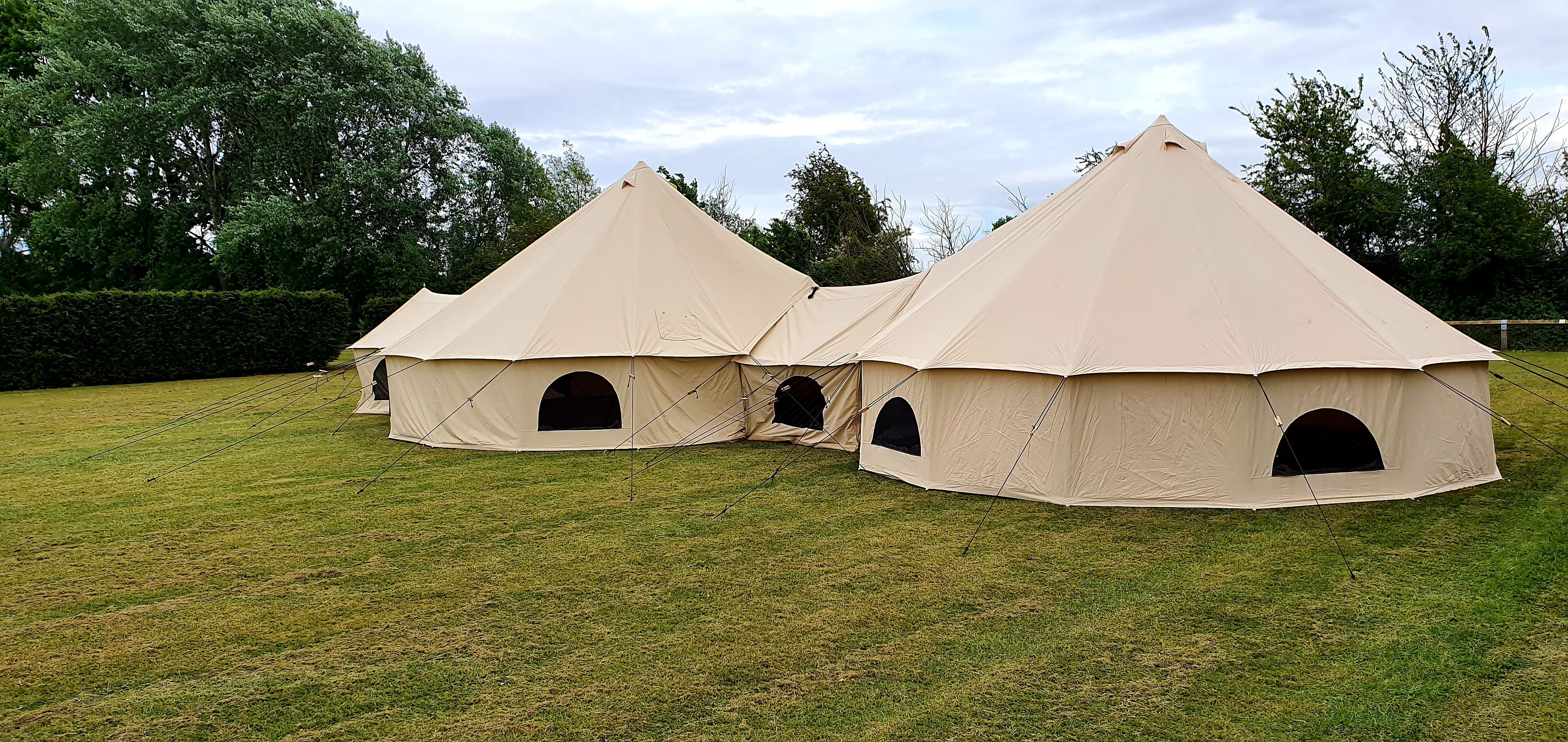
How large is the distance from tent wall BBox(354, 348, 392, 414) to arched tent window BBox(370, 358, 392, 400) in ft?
0.04

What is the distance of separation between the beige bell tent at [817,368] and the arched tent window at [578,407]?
177 centimetres

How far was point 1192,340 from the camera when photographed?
6.93m

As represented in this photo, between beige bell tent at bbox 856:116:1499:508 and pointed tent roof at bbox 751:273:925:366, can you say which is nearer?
beige bell tent at bbox 856:116:1499:508

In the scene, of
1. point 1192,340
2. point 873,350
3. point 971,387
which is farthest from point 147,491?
point 1192,340

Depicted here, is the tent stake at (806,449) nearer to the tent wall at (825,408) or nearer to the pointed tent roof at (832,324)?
the tent wall at (825,408)

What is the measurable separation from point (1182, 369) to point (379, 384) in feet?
42.0

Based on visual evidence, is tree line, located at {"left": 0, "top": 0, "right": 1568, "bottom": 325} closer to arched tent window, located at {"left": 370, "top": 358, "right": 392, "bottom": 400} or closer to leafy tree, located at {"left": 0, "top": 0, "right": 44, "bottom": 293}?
leafy tree, located at {"left": 0, "top": 0, "right": 44, "bottom": 293}

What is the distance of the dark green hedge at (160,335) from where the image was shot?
19797 mm

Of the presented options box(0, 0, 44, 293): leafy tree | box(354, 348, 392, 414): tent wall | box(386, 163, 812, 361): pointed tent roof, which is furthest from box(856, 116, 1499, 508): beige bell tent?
box(0, 0, 44, 293): leafy tree

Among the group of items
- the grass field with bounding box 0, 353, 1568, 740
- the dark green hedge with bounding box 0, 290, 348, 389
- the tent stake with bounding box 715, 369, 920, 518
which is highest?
the dark green hedge with bounding box 0, 290, 348, 389

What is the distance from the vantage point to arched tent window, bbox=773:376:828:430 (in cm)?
1091

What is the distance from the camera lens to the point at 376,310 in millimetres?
25594

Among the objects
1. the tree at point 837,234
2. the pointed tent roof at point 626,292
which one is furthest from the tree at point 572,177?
the pointed tent roof at point 626,292

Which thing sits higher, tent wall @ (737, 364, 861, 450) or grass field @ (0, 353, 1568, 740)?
tent wall @ (737, 364, 861, 450)
